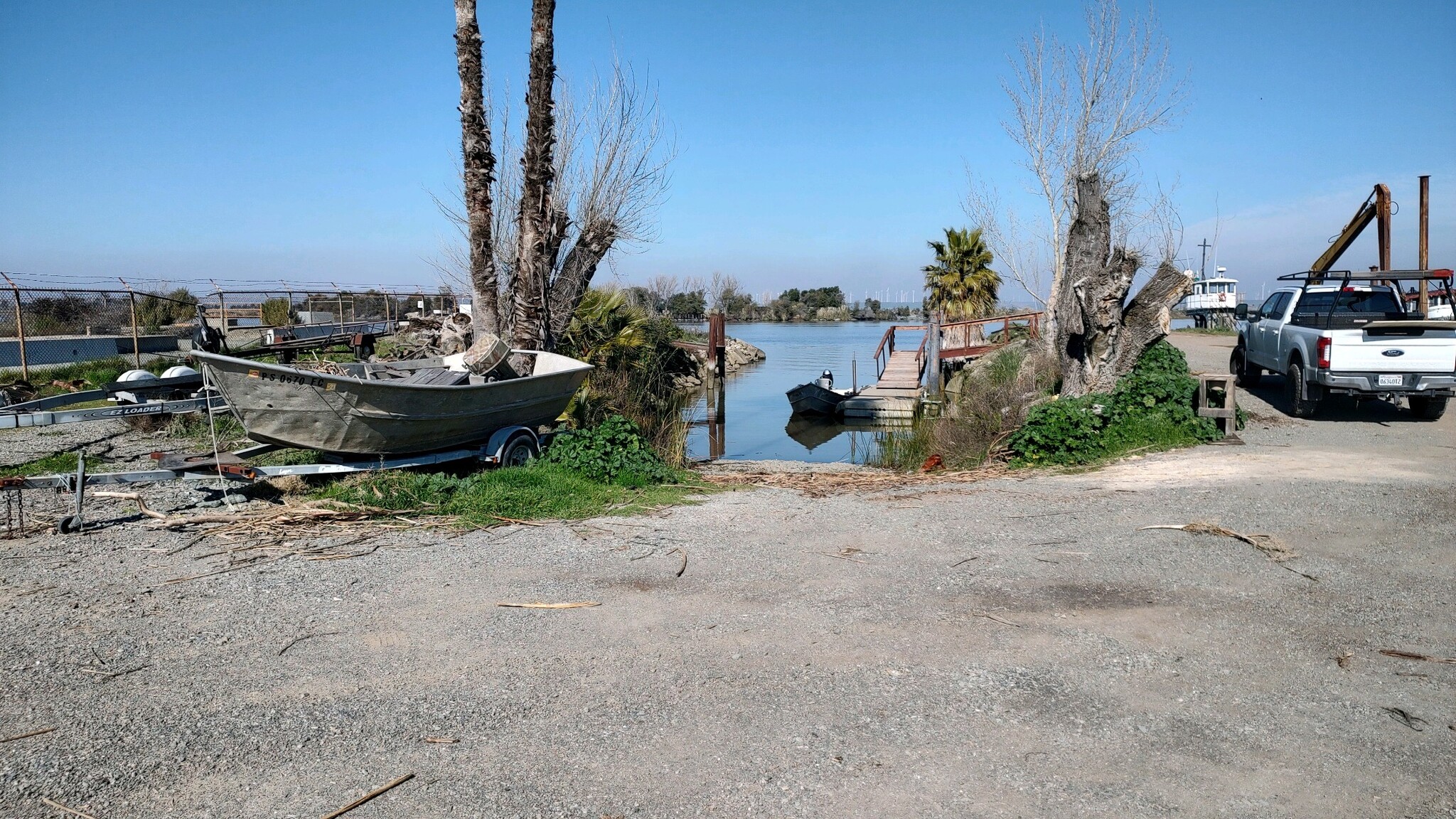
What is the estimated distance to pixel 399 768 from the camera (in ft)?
11.3

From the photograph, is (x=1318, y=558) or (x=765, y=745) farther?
(x=1318, y=558)

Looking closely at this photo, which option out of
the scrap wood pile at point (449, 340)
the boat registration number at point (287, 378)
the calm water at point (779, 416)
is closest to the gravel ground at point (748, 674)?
the boat registration number at point (287, 378)

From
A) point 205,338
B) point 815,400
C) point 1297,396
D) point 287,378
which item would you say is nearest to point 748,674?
point 287,378

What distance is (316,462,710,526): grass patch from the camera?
25.1ft

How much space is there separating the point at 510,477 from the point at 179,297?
26274 mm

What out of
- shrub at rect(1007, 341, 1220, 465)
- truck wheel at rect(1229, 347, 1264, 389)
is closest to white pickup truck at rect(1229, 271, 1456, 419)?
truck wheel at rect(1229, 347, 1264, 389)

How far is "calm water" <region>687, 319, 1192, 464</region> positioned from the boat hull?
33 centimetres

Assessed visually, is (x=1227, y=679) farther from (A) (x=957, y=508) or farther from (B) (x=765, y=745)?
(A) (x=957, y=508)

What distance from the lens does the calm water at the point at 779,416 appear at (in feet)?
62.3

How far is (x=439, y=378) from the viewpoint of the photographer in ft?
28.7

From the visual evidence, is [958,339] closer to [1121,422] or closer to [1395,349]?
[1395,349]

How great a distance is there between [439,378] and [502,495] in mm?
1588

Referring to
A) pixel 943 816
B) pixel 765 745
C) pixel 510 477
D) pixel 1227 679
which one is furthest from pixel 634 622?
pixel 510 477

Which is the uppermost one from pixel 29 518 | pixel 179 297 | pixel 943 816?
pixel 179 297
